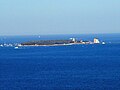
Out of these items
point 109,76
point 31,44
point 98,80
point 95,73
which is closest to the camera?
point 98,80

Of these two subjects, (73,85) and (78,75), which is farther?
(78,75)

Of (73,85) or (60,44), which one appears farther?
(60,44)

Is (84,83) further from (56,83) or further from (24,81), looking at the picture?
(24,81)

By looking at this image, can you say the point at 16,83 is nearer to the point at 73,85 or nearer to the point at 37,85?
the point at 37,85

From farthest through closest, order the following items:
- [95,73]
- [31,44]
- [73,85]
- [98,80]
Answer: [31,44], [95,73], [98,80], [73,85]

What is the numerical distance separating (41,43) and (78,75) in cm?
11243

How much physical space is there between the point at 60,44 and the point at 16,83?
405 feet

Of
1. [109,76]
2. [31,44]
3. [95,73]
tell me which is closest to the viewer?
[109,76]

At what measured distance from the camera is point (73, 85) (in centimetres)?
4753

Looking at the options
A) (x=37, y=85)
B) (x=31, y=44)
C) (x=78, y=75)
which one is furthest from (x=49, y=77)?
(x=31, y=44)

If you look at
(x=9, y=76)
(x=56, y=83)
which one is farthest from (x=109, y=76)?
(x=9, y=76)

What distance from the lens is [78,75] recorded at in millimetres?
57781

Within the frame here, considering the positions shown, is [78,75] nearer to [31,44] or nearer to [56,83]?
[56,83]

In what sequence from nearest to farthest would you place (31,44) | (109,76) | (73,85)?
(73,85)
(109,76)
(31,44)
